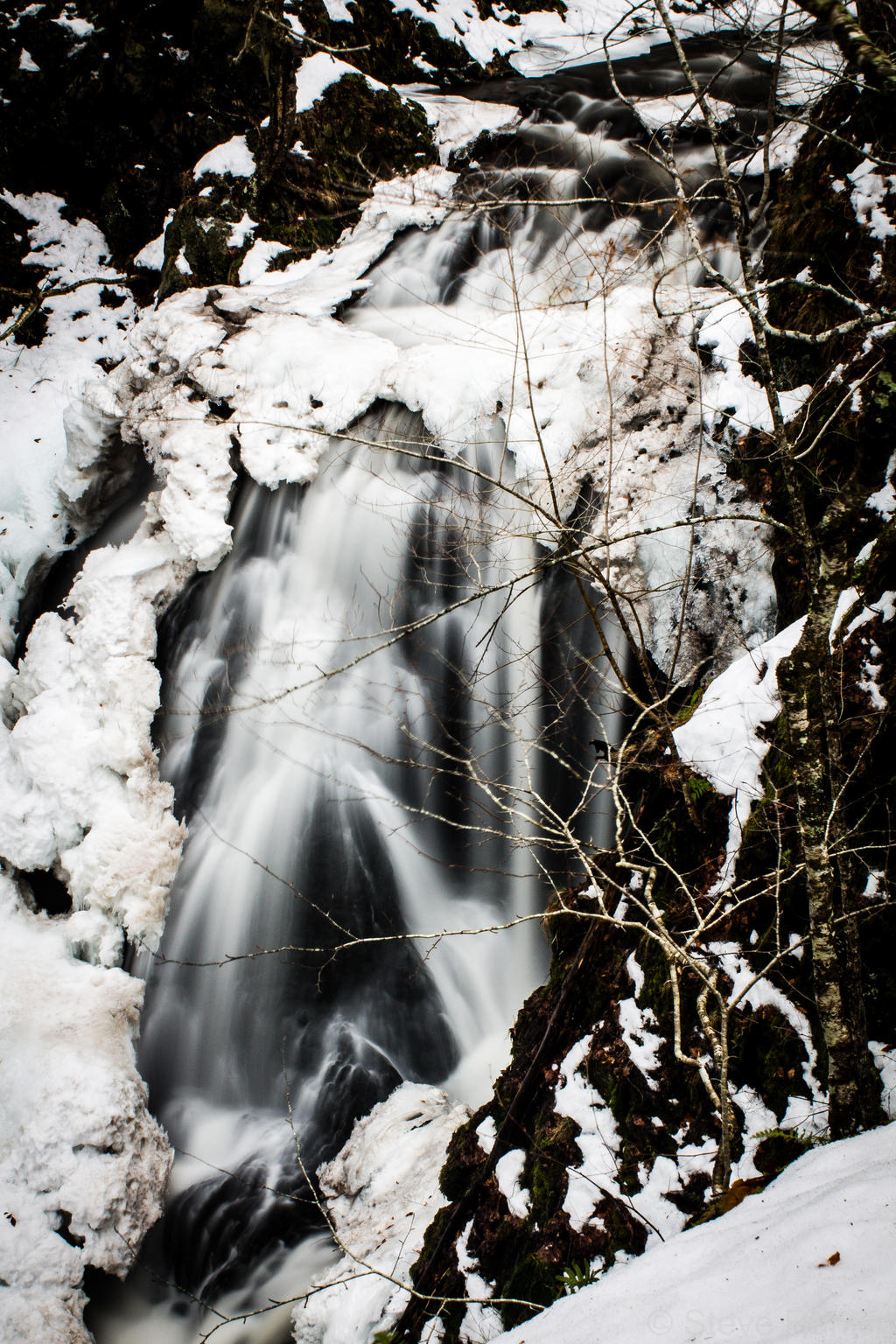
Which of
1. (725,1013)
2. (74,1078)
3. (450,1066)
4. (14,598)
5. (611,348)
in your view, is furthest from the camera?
(14,598)

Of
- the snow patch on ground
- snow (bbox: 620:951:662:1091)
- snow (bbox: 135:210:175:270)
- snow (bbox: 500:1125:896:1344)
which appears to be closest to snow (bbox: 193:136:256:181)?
the snow patch on ground

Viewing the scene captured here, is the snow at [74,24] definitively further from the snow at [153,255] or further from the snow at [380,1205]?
the snow at [380,1205]

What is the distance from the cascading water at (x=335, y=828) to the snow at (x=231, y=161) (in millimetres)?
4241

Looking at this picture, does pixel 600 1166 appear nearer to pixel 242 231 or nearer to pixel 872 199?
pixel 872 199

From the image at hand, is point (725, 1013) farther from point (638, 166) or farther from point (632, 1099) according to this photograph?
point (638, 166)

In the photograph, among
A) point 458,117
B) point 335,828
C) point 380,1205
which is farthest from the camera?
point 458,117

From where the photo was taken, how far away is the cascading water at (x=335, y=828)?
4926 millimetres

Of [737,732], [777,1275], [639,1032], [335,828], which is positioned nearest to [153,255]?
[335,828]

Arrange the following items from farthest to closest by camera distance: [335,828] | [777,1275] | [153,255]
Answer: [153,255], [335,828], [777,1275]

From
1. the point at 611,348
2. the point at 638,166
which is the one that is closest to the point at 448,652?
the point at 611,348

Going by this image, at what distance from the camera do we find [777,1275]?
65.2 inches

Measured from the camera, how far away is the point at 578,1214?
10.2 ft

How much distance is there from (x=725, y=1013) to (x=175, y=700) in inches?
210

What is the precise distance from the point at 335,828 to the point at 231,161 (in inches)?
345
